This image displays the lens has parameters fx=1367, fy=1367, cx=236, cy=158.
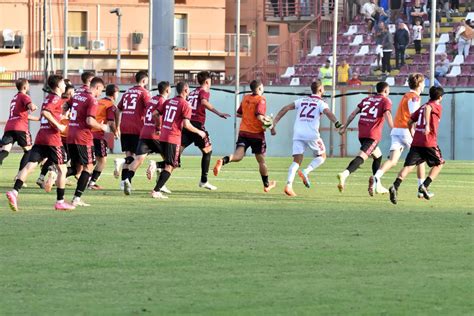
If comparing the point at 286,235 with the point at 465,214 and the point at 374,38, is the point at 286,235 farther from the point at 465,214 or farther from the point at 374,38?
the point at 374,38

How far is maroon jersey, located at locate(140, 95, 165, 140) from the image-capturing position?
2239cm

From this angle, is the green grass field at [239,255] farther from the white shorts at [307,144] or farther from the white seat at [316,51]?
the white seat at [316,51]

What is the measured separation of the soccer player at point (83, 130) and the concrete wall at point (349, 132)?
1909 centimetres

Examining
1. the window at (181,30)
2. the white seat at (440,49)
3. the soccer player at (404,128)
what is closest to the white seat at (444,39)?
the white seat at (440,49)

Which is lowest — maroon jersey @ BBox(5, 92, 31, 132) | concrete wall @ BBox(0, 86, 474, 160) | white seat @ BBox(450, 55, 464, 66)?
concrete wall @ BBox(0, 86, 474, 160)

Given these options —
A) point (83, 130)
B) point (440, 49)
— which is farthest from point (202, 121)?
point (440, 49)

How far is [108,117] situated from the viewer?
2297 centimetres

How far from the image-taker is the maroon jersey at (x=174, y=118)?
2130cm

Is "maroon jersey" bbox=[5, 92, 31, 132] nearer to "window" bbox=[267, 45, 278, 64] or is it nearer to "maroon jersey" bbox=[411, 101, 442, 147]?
"maroon jersey" bbox=[411, 101, 442, 147]

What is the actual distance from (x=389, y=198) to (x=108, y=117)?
503 cm

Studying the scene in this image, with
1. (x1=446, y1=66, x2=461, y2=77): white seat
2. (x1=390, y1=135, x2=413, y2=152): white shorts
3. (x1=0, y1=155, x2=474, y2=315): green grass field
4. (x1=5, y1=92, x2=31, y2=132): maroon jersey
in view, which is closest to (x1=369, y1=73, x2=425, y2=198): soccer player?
(x1=390, y1=135, x2=413, y2=152): white shorts

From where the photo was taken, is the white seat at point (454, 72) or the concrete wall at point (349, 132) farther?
the white seat at point (454, 72)

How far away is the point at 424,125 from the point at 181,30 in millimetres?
60651

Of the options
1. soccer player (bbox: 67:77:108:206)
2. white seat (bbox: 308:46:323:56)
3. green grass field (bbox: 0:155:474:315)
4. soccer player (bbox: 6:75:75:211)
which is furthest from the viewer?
white seat (bbox: 308:46:323:56)
